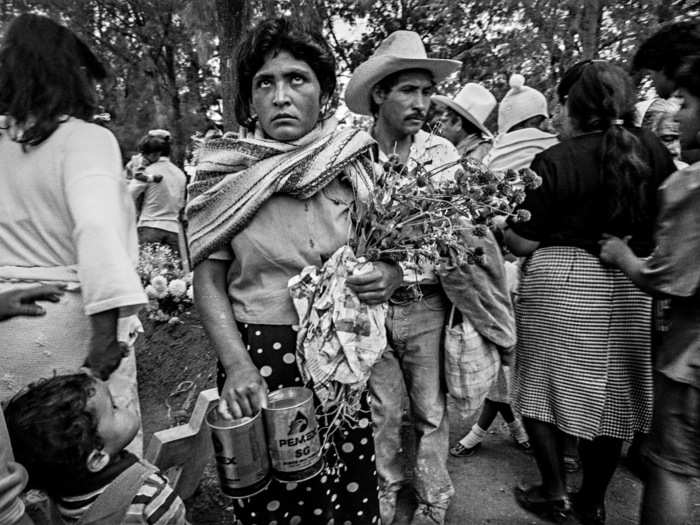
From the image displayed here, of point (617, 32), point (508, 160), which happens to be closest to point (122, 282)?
point (508, 160)

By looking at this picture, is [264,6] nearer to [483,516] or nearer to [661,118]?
[661,118]

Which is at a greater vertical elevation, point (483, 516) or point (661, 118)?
point (661, 118)

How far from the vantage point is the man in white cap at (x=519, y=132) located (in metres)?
3.04

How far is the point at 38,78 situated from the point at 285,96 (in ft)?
2.45

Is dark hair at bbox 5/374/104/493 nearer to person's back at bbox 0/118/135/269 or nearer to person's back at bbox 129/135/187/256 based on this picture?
person's back at bbox 0/118/135/269

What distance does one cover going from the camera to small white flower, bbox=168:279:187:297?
167 inches

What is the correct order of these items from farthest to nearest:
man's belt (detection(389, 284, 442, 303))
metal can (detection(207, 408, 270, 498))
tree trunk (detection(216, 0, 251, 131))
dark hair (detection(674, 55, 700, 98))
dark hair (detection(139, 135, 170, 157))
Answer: dark hair (detection(139, 135, 170, 157)), tree trunk (detection(216, 0, 251, 131)), man's belt (detection(389, 284, 442, 303)), dark hair (detection(674, 55, 700, 98)), metal can (detection(207, 408, 270, 498))

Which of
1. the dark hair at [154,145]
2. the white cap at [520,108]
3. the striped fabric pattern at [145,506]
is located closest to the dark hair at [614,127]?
the white cap at [520,108]

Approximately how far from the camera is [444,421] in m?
2.47

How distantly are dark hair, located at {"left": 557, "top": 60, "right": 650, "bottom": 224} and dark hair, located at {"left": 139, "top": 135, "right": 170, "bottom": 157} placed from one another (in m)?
4.80

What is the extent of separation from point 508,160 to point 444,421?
1.64 m

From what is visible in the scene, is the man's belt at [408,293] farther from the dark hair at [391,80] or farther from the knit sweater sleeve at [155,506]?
the knit sweater sleeve at [155,506]

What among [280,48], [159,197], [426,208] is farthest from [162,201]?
[426,208]

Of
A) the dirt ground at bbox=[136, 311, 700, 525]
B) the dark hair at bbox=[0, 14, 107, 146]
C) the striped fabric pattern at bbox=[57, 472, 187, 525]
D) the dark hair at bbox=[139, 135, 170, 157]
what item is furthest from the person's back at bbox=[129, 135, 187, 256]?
the striped fabric pattern at bbox=[57, 472, 187, 525]
